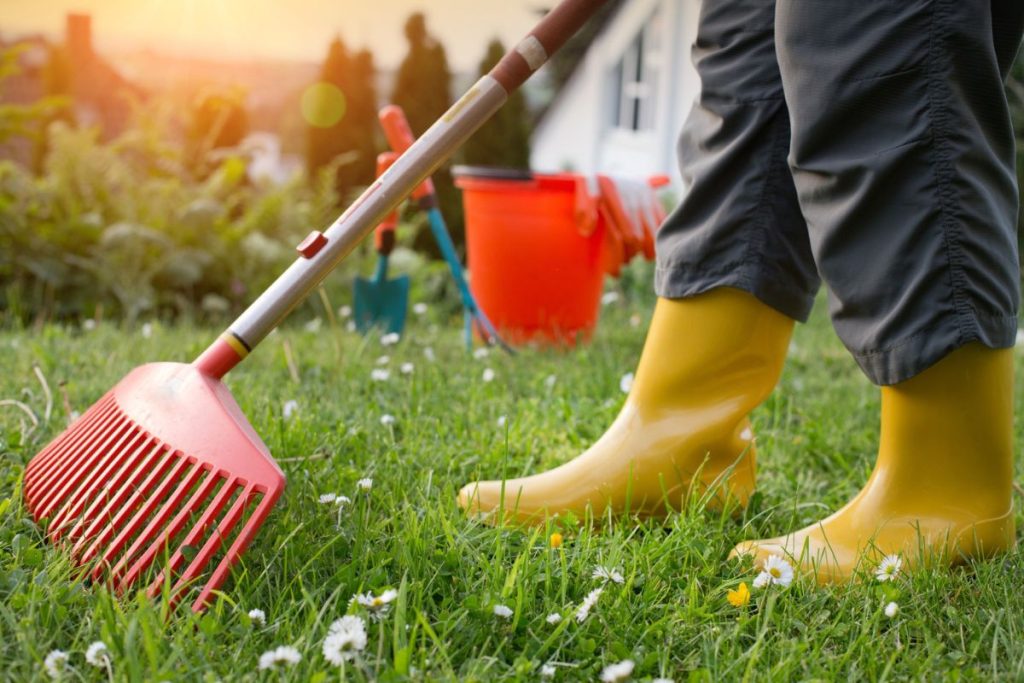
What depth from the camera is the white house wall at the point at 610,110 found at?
6566mm

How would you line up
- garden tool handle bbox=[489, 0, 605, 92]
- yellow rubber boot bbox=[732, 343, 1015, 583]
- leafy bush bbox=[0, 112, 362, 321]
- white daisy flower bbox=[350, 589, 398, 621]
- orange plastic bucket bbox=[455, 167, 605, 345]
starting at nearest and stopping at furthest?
white daisy flower bbox=[350, 589, 398, 621]
yellow rubber boot bbox=[732, 343, 1015, 583]
garden tool handle bbox=[489, 0, 605, 92]
orange plastic bucket bbox=[455, 167, 605, 345]
leafy bush bbox=[0, 112, 362, 321]

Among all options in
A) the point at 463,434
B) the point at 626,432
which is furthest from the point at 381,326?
the point at 626,432

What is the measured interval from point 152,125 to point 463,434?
3.06 m

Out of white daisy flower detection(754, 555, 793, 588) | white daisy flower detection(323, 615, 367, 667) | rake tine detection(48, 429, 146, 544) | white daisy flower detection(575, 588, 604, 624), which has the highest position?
rake tine detection(48, 429, 146, 544)

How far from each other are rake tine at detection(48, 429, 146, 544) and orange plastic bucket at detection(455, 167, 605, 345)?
66.1 inches

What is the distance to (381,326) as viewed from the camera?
2.86 meters

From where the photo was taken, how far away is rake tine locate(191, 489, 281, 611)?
108 centimetres

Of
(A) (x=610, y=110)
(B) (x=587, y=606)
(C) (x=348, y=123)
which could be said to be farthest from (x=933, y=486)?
(A) (x=610, y=110)

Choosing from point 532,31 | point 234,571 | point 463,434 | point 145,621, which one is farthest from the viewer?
point 463,434

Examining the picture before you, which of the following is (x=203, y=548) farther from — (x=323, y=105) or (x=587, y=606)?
(x=323, y=105)

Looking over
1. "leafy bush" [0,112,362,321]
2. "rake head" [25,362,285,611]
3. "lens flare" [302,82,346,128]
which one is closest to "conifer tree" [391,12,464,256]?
"lens flare" [302,82,346,128]

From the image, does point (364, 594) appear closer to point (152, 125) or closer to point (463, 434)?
point (463, 434)

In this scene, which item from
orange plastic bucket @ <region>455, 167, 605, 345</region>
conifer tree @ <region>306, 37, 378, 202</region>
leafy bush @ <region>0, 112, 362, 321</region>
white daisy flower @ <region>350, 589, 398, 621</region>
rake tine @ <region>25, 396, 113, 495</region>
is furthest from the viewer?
conifer tree @ <region>306, 37, 378, 202</region>

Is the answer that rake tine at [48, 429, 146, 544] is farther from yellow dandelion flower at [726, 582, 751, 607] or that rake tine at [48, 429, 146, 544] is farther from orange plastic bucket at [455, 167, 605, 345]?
orange plastic bucket at [455, 167, 605, 345]
